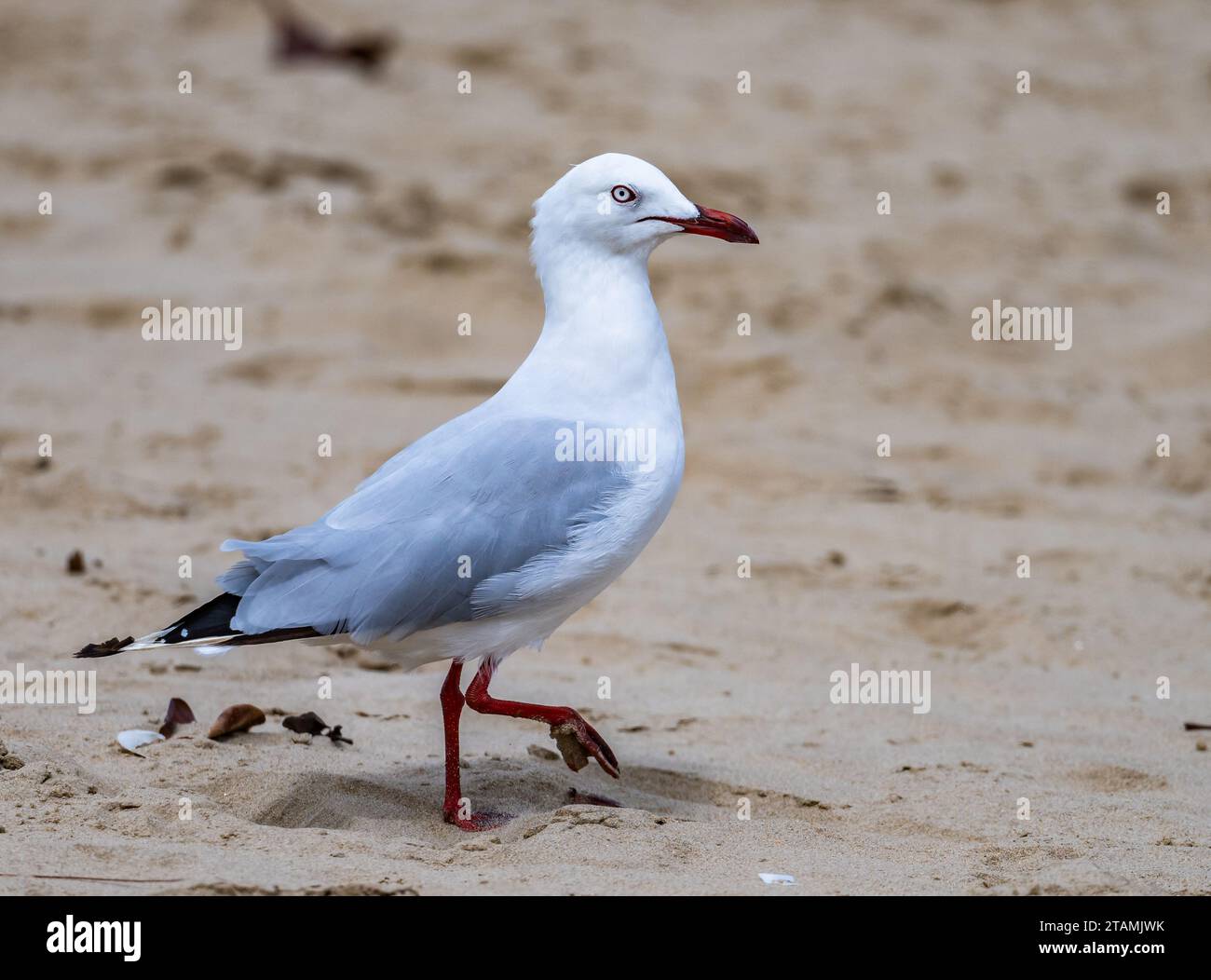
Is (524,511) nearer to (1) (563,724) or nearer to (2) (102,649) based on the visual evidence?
(1) (563,724)

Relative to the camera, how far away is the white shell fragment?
4055 millimetres

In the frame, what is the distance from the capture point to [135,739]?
411 centimetres

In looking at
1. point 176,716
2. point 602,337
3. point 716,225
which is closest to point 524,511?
point 602,337

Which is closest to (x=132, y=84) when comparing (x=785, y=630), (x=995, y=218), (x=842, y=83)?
(x=842, y=83)

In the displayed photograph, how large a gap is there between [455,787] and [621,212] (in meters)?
1.55

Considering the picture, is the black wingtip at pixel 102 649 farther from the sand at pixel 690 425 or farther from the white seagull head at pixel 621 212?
the white seagull head at pixel 621 212

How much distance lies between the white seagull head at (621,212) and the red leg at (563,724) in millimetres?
1161

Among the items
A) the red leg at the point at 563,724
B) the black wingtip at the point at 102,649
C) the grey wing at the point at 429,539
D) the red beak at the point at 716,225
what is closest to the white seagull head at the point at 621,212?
the red beak at the point at 716,225

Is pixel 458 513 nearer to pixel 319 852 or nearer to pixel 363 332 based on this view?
pixel 319 852

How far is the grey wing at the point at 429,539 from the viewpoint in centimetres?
375

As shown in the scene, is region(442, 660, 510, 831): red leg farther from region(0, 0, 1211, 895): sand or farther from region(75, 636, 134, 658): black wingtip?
region(75, 636, 134, 658): black wingtip
